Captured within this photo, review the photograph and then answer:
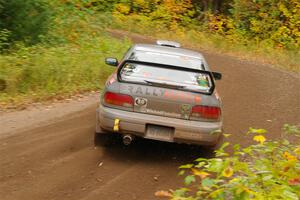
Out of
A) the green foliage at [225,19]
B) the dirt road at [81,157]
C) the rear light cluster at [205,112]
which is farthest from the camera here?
the green foliage at [225,19]

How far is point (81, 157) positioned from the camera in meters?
6.15

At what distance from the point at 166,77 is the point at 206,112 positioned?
770mm

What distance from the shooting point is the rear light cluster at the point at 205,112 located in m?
6.00

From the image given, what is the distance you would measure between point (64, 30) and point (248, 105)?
7159 millimetres

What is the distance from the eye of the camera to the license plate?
5941 mm

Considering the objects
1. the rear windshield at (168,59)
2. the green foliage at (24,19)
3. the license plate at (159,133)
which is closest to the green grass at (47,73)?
the green foliage at (24,19)

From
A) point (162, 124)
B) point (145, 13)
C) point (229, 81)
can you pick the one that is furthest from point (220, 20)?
point (162, 124)

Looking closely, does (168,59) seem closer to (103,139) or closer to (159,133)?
(159,133)

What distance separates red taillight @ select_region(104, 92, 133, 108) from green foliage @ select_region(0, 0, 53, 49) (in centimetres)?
588

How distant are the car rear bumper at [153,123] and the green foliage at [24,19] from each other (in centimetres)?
606

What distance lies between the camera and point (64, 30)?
1474 centimetres

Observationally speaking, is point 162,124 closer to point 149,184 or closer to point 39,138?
point 149,184

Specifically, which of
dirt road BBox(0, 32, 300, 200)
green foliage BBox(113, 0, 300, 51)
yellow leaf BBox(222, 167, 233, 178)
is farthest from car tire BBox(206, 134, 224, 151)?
green foliage BBox(113, 0, 300, 51)

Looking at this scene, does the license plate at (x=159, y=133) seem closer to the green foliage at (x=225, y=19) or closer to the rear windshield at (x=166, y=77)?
the rear windshield at (x=166, y=77)
